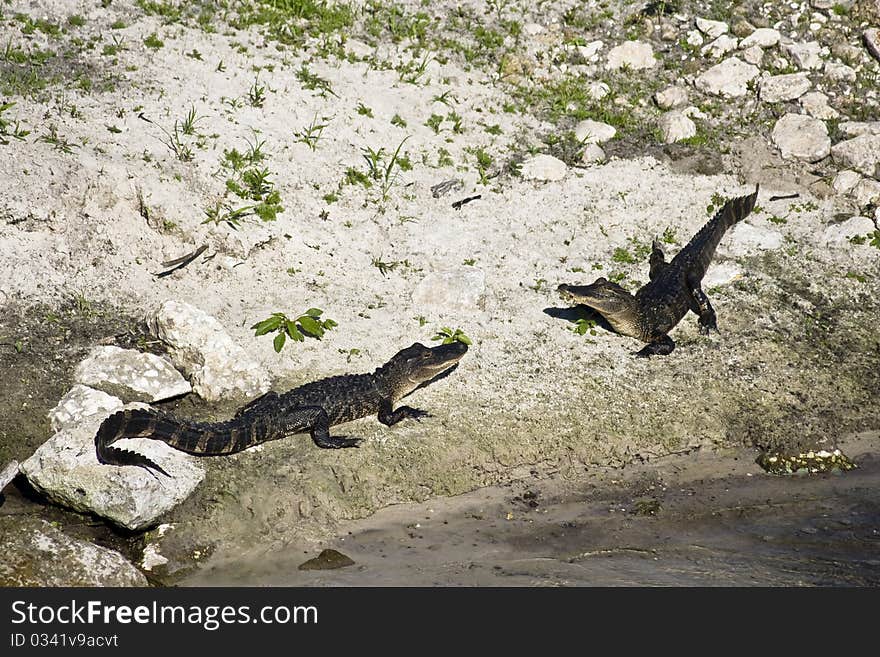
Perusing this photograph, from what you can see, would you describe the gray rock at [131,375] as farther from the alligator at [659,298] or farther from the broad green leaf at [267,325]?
the alligator at [659,298]

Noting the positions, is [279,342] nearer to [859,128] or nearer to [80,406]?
[80,406]

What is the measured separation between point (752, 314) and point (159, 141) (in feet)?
24.7

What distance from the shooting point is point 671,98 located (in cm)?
1350

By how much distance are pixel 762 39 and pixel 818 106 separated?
1.69 metres

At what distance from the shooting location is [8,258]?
9.38 meters

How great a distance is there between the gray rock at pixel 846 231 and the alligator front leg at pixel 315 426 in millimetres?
6990

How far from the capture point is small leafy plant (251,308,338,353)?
355 inches

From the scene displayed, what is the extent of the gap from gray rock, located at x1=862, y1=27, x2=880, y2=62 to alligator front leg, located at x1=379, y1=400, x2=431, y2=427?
1060cm

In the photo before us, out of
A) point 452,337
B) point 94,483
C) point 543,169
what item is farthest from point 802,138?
point 94,483

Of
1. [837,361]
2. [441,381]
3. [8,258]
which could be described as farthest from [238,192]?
[837,361]

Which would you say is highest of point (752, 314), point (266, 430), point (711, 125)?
point (711, 125)

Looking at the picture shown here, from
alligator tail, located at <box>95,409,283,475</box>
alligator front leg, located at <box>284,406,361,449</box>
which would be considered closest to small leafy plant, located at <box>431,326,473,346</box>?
alligator front leg, located at <box>284,406,361,449</box>

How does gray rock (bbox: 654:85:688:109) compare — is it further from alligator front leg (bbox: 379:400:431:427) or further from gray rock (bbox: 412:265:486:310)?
alligator front leg (bbox: 379:400:431:427)

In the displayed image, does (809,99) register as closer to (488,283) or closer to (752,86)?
(752,86)
